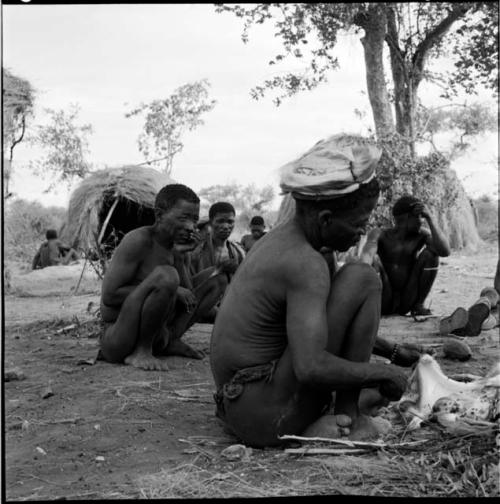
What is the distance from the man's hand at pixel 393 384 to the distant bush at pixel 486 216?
18.8 meters

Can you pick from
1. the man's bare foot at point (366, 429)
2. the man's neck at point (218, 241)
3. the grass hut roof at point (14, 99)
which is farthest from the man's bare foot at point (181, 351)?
the grass hut roof at point (14, 99)

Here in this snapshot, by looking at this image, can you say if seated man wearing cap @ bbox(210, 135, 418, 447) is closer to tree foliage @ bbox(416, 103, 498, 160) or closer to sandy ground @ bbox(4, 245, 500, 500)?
sandy ground @ bbox(4, 245, 500, 500)

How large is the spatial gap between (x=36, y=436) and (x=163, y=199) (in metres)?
1.90

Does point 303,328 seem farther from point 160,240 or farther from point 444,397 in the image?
point 160,240

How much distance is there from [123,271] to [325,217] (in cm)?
229

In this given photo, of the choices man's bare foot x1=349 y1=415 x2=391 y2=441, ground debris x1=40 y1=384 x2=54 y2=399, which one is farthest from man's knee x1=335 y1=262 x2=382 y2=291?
ground debris x1=40 y1=384 x2=54 y2=399

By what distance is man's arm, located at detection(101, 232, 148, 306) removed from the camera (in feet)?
16.2

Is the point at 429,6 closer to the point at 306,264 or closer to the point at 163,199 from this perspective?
the point at 163,199

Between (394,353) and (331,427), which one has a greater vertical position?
(394,353)

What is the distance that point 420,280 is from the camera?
287 inches

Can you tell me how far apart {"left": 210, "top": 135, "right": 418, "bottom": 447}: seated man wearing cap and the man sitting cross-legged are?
1801 mm

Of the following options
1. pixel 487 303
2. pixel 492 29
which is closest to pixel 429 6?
pixel 492 29

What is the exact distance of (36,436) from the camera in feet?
11.4

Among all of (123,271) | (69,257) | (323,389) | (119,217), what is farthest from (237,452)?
(69,257)
